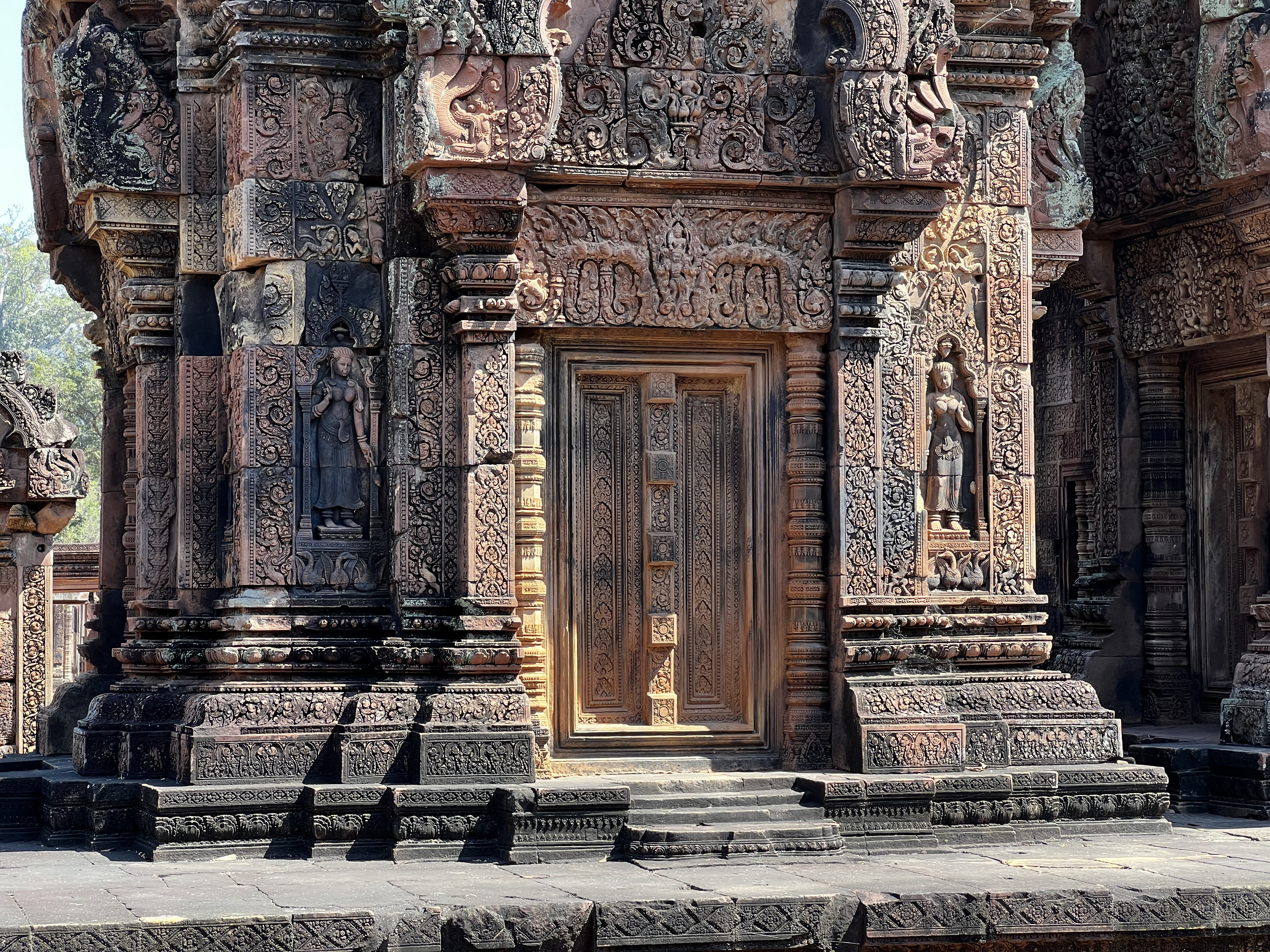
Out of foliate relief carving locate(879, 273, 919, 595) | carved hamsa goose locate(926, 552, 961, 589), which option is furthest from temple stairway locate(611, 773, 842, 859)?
carved hamsa goose locate(926, 552, 961, 589)

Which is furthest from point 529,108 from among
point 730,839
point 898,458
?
point 730,839

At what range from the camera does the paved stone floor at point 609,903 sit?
7.67 m

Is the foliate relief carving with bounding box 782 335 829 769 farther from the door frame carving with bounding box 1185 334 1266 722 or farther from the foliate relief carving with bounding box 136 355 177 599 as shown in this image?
the door frame carving with bounding box 1185 334 1266 722

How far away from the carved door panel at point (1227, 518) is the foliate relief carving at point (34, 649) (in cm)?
897

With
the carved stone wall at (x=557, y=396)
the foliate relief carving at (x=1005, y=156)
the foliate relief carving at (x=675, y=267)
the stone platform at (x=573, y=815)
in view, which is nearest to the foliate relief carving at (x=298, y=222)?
the carved stone wall at (x=557, y=396)

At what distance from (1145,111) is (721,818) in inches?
263

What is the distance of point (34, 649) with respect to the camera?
16328mm

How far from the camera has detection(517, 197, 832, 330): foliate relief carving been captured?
33.8ft

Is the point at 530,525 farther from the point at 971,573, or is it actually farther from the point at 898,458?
the point at 971,573

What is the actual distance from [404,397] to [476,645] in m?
1.31

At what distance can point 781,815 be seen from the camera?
9.82 m

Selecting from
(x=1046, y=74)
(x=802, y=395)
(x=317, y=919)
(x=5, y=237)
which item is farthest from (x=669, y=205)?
(x=5, y=237)

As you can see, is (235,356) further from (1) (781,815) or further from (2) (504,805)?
(1) (781,815)

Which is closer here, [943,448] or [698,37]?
[698,37]
